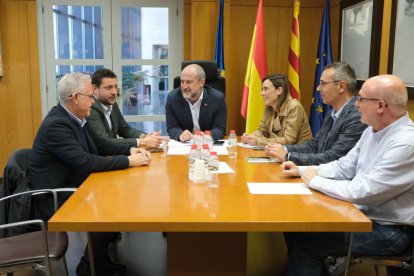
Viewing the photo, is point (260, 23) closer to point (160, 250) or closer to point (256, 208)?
point (160, 250)

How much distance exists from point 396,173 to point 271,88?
168cm

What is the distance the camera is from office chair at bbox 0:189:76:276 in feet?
5.97

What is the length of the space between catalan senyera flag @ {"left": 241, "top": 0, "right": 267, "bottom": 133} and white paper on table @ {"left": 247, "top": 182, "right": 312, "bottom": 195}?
7.94ft

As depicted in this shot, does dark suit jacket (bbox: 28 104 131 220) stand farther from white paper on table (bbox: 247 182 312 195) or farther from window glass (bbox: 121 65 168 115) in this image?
window glass (bbox: 121 65 168 115)

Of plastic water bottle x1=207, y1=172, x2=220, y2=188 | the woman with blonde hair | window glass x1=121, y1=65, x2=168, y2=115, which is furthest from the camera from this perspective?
window glass x1=121, y1=65, x2=168, y2=115

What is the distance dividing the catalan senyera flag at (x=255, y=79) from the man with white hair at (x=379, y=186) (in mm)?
2474

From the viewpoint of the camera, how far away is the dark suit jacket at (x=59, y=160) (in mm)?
2295

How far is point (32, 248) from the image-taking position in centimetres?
197

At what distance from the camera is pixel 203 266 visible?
2.07m

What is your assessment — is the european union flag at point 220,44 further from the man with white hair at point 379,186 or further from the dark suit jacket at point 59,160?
the man with white hair at point 379,186

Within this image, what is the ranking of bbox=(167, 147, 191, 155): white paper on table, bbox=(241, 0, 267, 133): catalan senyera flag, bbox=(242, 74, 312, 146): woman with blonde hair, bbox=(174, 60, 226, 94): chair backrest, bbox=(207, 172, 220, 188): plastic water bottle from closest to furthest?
bbox=(207, 172, 220, 188): plastic water bottle
bbox=(167, 147, 191, 155): white paper on table
bbox=(242, 74, 312, 146): woman with blonde hair
bbox=(174, 60, 226, 94): chair backrest
bbox=(241, 0, 267, 133): catalan senyera flag

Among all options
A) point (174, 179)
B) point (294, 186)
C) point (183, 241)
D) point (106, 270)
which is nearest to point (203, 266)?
point (183, 241)

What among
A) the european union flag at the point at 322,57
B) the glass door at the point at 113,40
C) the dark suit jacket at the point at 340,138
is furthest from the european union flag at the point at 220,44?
the dark suit jacket at the point at 340,138

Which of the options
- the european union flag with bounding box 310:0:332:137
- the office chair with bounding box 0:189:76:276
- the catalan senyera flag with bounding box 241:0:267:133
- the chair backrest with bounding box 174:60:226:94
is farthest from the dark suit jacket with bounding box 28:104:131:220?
the european union flag with bounding box 310:0:332:137
